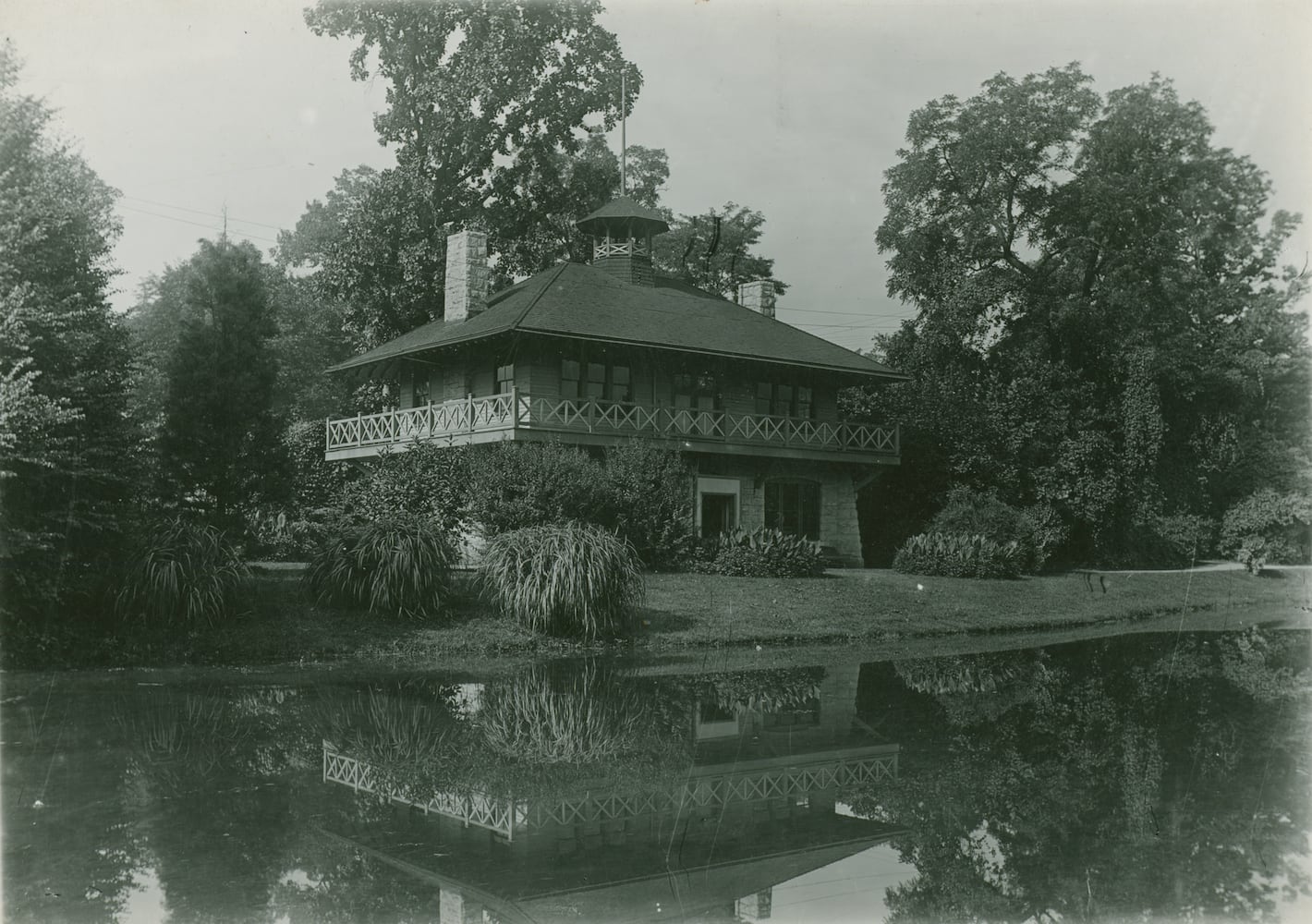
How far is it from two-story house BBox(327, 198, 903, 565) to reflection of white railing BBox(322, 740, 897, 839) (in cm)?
1800

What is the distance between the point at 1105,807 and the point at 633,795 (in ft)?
10.6

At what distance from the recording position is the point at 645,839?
22.7 ft

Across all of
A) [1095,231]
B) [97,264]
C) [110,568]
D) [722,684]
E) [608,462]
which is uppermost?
[1095,231]

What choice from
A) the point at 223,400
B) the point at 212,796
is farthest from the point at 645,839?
the point at 223,400

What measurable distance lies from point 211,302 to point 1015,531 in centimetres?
2216

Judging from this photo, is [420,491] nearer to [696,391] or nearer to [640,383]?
[640,383]

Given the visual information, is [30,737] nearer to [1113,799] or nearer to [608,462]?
[1113,799]

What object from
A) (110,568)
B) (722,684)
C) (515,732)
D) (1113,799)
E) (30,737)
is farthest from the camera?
(110,568)

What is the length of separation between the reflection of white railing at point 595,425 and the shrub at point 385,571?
841cm

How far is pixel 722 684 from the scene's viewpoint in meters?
14.1

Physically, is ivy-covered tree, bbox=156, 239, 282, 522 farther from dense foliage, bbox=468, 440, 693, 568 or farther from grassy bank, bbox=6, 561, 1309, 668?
dense foliage, bbox=468, 440, 693, 568

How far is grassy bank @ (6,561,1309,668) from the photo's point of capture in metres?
15.1

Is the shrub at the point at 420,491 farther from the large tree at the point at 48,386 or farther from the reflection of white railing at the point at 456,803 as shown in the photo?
the reflection of white railing at the point at 456,803

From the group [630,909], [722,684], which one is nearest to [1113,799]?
[630,909]
